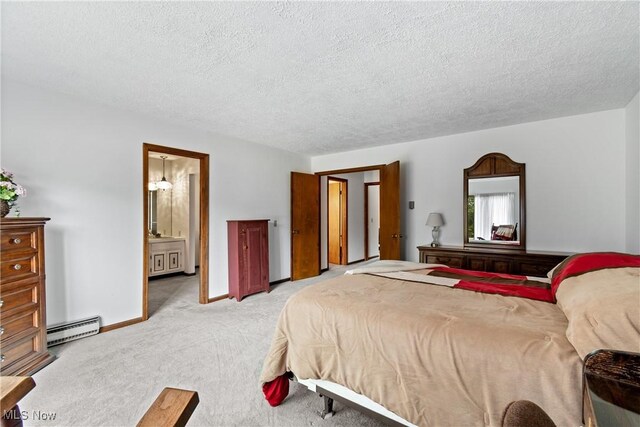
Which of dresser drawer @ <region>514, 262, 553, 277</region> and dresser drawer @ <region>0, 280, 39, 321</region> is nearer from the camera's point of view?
dresser drawer @ <region>0, 280, 39, 321</region>

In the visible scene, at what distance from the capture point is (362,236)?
7402 mm

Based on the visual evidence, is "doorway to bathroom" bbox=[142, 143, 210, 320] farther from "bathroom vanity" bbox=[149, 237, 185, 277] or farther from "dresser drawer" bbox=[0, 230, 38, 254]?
"dresser drawer" bbox=[0, 230, 38, 254]

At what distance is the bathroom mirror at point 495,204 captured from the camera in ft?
12.4

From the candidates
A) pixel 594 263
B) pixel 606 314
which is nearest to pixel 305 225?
pixel 594 263

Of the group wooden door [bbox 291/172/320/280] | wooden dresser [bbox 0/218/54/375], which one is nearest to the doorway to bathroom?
wooden door [bbox 291/172/320/280]

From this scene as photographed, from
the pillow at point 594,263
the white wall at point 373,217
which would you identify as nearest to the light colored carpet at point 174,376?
the pillow at point 594,263

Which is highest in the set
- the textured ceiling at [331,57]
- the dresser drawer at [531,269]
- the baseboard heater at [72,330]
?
the textured ceiling at [331,57]

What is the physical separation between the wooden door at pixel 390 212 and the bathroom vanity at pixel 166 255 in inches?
159

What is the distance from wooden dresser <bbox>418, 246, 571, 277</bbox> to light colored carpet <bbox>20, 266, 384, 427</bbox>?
2345 mm

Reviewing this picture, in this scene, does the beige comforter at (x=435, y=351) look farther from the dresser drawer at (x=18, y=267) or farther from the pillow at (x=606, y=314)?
the dresser drawer at (x=18, y=267)

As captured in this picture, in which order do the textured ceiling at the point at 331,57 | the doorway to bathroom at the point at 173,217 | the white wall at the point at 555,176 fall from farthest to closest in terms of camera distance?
the doorway to bathroom at the point at 173,217 < the white wall at the point at 555,176 < the textured ceiling at the point at 331,57

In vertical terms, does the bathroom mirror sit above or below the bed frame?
above

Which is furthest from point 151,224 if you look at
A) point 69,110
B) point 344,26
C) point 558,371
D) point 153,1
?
point 558,371

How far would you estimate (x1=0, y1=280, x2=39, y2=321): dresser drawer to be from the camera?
212 cm
